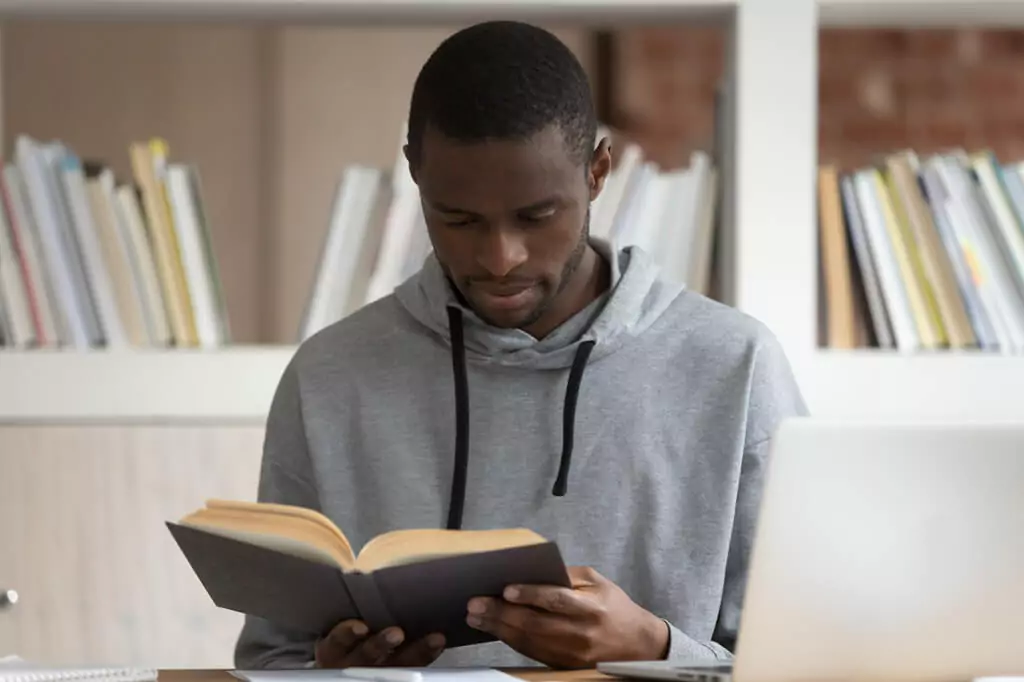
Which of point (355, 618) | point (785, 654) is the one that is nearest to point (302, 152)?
point (355, 618)

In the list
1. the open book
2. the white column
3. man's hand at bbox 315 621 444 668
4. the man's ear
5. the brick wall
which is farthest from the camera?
the brick wall

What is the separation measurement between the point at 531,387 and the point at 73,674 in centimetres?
62

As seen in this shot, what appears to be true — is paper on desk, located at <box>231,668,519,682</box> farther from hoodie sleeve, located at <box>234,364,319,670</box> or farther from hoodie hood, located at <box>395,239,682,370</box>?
hoodie hood, located at <box>395,239,682,370</box>

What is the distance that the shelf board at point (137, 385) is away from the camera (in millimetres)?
1976

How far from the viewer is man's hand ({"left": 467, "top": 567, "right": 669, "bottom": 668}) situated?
1.18 meters

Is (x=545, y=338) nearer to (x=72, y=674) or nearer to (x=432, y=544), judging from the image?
(x=432, y=544)

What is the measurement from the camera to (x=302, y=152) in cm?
337

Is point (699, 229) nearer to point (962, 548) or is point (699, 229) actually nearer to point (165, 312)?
point (165, 312)

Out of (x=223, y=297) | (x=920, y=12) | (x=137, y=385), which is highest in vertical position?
(x=920, y=12)

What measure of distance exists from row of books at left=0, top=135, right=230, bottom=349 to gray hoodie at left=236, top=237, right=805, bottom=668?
0.45 meters

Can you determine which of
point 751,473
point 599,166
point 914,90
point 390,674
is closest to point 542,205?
point 599,166

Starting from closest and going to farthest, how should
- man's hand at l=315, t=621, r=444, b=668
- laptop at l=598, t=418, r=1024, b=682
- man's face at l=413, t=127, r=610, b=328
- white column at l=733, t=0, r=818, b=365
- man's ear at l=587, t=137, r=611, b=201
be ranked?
laptop at l=598, t=418, r=1024, b=682
man's hand at l=315, t=621, r=444, b=668
man's face at l=413, t=127, r=610, b=328
man's ear at l=587, t=137, r=611, b=201
white column at l=733, t=0, r=818, b=365

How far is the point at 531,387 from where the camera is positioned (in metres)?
1.57

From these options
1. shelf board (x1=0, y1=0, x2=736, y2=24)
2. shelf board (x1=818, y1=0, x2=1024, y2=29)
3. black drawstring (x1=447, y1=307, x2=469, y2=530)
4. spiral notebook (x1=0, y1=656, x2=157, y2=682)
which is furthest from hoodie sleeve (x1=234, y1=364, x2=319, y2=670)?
shelf board (x1=818, y1=0, x2=1024, y2=29)
